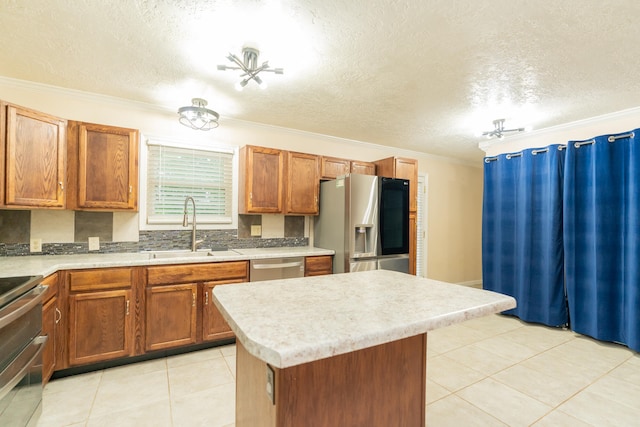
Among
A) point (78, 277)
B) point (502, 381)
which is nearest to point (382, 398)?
point (502, 381)

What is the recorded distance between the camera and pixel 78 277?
226cm

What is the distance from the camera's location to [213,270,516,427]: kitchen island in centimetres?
82

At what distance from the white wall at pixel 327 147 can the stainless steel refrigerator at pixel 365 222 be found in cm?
92

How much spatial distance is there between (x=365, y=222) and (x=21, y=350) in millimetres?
2869

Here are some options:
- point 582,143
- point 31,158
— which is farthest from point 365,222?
point 31,158

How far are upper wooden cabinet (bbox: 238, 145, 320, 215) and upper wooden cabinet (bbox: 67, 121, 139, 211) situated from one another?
3.44 ft

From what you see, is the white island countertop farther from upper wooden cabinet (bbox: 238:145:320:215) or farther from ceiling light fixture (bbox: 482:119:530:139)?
ceiling light fixture (bbox: 482:119:530:139)

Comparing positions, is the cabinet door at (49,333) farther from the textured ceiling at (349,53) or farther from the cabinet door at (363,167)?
the cabinet door at (363,167)

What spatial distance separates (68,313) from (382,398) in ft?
7.89

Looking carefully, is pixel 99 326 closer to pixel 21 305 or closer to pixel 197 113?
pixel 21 305

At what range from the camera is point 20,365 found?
1515 mm

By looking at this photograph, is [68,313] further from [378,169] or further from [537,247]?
[537,247]

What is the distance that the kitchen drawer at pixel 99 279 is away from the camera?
2.25 metres

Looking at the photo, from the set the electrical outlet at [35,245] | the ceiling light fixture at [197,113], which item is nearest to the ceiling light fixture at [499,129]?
the ceiling light fixture at [197,113]
